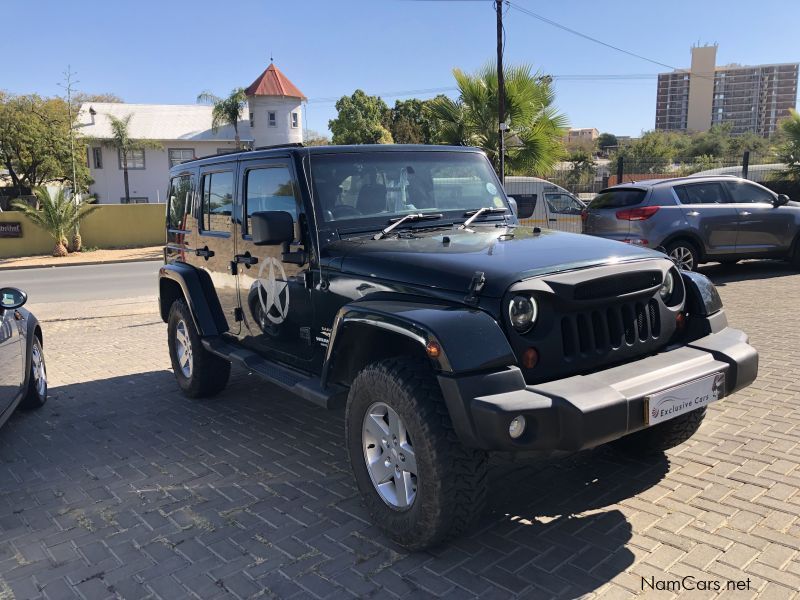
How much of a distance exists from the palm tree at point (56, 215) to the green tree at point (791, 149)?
23344 mm

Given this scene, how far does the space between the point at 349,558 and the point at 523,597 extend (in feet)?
2.82

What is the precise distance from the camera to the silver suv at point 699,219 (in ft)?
33.4

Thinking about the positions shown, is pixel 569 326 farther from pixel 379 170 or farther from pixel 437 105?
Result: pixel 437 105

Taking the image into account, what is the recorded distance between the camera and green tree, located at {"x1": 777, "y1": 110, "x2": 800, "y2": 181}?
17.7 meters

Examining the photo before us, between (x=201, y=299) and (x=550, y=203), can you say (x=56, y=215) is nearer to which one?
(x=550, y=203)

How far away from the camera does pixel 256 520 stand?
3.58 m

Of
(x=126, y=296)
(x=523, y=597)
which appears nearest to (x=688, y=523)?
(x=523, y=597)

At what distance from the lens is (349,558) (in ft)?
10.4

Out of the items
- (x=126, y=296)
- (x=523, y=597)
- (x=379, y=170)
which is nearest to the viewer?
(x=523, y=597)

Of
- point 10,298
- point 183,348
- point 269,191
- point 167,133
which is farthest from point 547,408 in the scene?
point 167,133

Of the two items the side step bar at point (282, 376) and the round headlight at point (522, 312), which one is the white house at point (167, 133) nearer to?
the side step bar at point (282, 376)

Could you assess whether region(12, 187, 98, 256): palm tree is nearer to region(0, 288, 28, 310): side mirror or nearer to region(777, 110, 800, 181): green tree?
region(0, 288, 28, 310): side mirror

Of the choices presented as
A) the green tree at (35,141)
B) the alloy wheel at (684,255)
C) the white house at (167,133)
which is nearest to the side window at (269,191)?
the alloy wheel at (684,255)

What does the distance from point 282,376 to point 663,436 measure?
2.41 meters
